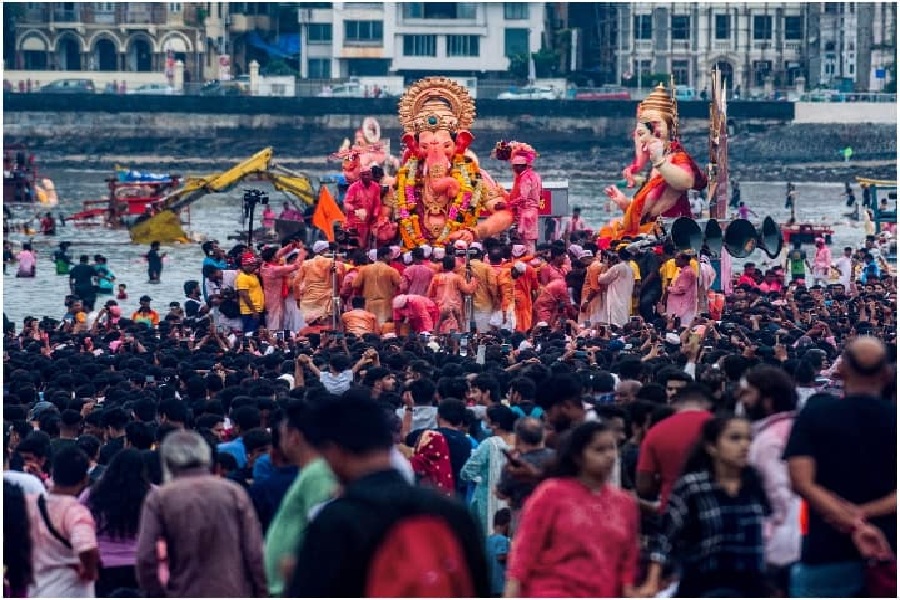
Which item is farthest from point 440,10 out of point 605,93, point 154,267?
point 154,267

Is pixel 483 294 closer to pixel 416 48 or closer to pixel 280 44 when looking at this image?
pixel 416 48

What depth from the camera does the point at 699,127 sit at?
94.1 m

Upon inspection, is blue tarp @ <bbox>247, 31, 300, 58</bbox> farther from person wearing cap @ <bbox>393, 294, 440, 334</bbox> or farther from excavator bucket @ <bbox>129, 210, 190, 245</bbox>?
person wearing cap @ <bbox>393, 294, 440, 334</bbox>

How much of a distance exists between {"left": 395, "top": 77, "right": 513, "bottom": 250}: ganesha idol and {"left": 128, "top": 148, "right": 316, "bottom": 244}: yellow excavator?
14.7 meters

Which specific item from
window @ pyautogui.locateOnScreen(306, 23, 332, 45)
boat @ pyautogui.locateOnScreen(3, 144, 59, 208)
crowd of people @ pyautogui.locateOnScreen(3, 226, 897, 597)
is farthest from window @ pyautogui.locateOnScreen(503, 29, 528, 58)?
crowd of people @ pyautogui.locateOnScreen(3, 226, 897, 597)

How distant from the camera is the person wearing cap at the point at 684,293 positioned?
73.7 ft

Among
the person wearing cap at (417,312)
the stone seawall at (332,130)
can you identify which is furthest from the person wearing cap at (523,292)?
the stone seawall at (332,130)

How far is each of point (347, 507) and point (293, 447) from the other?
7.94 feet

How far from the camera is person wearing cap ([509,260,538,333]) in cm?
2300

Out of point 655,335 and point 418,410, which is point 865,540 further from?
point 655,335

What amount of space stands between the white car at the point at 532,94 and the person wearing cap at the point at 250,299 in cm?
6982

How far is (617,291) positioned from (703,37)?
7861 centimetres

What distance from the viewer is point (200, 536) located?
8.02m

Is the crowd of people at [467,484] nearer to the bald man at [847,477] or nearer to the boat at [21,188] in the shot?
the bald man at [847,477]
